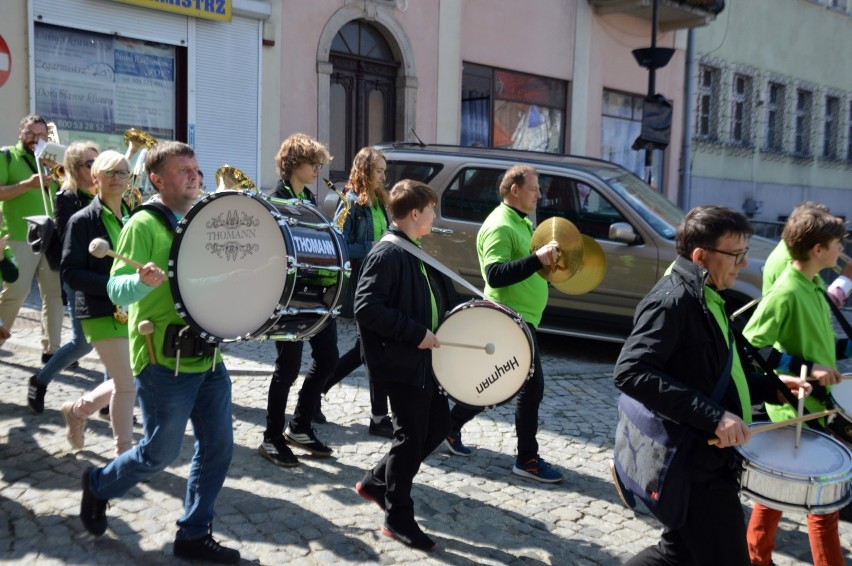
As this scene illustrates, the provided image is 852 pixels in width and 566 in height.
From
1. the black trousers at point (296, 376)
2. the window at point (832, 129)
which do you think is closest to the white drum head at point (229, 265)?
the black trousers at point (296, 376)

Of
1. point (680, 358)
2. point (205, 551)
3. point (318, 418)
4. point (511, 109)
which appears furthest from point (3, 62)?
point (511, 109)

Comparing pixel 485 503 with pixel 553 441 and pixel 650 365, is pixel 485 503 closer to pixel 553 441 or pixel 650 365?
pixel 553 441

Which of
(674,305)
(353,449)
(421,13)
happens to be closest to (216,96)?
(421,13)

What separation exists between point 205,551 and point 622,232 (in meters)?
5.32

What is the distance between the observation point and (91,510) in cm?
382

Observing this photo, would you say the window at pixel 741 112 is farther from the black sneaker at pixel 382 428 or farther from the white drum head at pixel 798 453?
the white drum head at pixel 798 453

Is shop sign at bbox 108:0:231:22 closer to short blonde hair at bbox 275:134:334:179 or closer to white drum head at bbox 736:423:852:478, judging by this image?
short blonde hair at bbox 275:134:334:179

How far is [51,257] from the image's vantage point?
5461 millimetres

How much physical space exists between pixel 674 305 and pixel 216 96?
10915 millimetres

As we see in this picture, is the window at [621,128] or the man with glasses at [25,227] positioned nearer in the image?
the man with glasses at [25,227]

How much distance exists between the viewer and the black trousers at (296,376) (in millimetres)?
4996

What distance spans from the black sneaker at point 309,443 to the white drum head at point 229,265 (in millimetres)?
1722

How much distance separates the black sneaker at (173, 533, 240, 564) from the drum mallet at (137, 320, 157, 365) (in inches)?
30.0

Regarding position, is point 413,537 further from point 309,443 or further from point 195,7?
point 195,7
